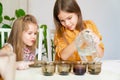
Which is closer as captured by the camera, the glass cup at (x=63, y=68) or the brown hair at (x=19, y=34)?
the glass cup at (x=63, y=68)

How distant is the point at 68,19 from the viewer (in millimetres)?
1437

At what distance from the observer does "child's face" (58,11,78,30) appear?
1.42 m

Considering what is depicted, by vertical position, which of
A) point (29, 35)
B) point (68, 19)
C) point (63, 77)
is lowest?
point (63, 77)

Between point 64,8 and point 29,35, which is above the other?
point 64,8

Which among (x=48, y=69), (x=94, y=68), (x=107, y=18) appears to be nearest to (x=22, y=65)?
(x=48, y=69)

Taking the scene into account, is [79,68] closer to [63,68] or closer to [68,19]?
[63,68]

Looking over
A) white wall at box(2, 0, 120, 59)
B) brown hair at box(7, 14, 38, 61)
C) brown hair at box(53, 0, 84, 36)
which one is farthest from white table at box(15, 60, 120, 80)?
white wall at box(2, 0, 120, 59)

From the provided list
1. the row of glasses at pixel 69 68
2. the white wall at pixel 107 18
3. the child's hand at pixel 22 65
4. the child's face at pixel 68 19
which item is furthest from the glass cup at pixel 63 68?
the white wall at pixel 107 18

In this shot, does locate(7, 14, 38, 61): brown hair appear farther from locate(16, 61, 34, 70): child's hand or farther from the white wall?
the white wall

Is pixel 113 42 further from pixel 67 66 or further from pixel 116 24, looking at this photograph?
pixel 67 66

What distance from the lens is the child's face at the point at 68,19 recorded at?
4.65ft

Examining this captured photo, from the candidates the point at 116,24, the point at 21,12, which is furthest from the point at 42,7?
the point at 116,24

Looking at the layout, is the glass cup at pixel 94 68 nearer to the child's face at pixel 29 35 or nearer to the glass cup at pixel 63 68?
the glass cup at pixel 63 68

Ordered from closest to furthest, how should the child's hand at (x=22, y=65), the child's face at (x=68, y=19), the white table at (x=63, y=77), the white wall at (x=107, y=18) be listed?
the white table at (x=63, y=77) < the child's hand at (x=22, y=65) < the child's face at (x=68, y=19) < the white wall at (x=107, y=18)
